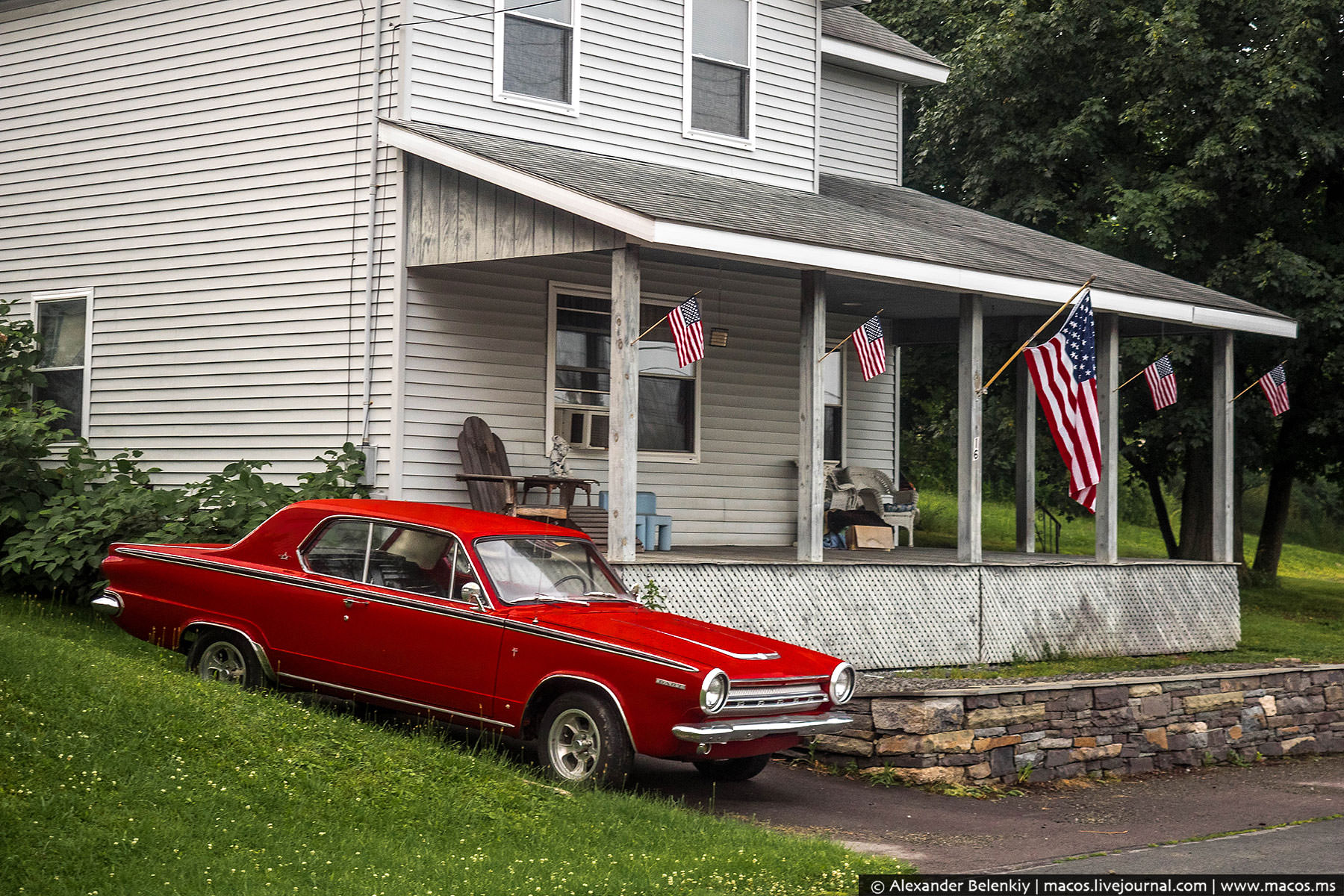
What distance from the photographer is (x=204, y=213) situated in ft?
A: 46.9

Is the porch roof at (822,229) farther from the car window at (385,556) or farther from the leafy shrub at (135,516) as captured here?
the car window at (385,556)

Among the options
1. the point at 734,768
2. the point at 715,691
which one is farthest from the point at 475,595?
the point at 734,768

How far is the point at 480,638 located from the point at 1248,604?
61.4ft

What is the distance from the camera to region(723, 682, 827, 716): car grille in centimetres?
794

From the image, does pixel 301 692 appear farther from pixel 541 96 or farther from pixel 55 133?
pixel 55 133

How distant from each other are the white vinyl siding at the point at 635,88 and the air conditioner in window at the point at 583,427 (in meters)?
2.65

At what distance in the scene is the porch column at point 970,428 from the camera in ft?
46.1

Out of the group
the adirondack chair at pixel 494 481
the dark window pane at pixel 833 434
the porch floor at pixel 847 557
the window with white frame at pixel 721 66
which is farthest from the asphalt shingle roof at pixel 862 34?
the adirondack chair at pixel 494 481

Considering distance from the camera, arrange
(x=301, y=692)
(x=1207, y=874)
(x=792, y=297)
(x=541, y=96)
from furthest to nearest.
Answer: (x=792, y=297), (x=541, y=96), (x=301, y=692), (x=1207, y=874)

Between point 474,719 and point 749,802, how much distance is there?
5.63 feet

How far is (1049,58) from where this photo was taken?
23812 mm

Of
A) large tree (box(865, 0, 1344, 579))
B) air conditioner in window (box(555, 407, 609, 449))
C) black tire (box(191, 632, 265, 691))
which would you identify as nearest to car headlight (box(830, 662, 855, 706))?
black tire (box(191, 632, 265, 691))

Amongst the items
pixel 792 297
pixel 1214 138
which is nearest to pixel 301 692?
pixel 792 297

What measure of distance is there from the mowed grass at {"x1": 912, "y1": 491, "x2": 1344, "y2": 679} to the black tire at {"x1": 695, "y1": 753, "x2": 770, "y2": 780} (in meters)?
4.57
